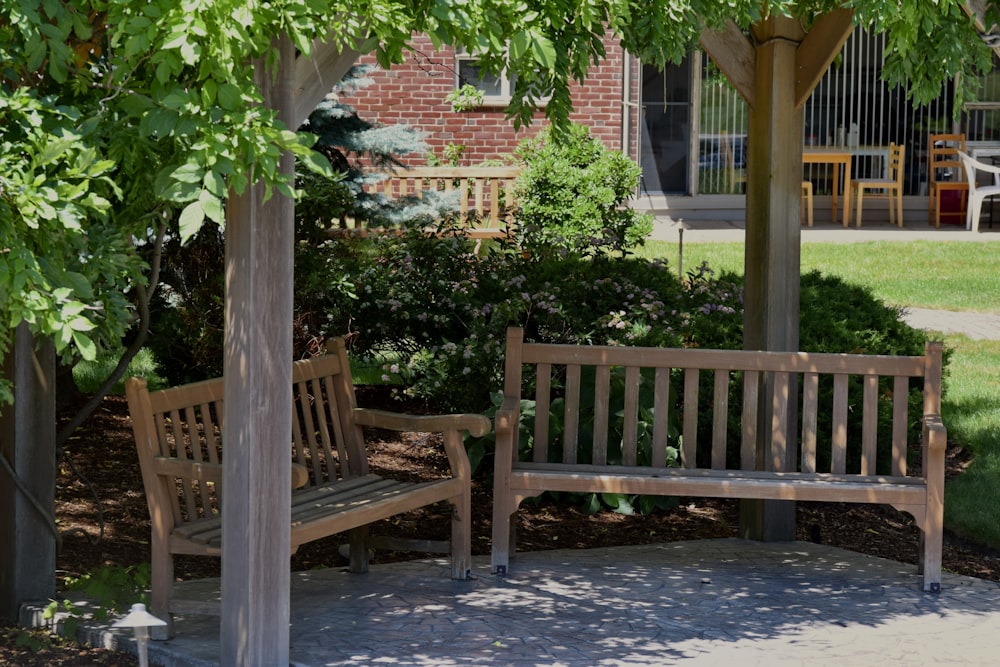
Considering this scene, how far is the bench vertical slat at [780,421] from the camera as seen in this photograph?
582cm

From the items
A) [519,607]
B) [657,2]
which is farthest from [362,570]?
[657,2]

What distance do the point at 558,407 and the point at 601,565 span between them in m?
1.33

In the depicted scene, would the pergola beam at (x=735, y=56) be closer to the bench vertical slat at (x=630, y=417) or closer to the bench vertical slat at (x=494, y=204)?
the bench vertical slat at (x=630, y=417)

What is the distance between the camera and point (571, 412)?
584 cm

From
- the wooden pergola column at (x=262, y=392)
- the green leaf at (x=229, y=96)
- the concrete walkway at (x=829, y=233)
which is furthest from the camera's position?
the concrete walkway at (x=829, y=233)

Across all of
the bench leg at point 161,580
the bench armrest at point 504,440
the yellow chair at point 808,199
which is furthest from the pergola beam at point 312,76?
the yellow chair at point 808,199

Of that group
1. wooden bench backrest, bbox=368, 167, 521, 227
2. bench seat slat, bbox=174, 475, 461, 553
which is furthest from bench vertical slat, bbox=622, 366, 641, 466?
wooden bench backrest, bbox=368, 167, 521, 227

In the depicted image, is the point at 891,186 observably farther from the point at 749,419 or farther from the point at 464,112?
the point at 749,419

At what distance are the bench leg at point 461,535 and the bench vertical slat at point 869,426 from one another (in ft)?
5.40

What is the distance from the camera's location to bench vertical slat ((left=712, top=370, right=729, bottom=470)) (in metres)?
5.76

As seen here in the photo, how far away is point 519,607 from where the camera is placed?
5129 millimetres

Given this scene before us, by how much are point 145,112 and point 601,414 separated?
9.68 ft

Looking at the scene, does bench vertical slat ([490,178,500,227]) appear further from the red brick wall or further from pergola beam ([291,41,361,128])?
pergola beam ([291,41,361,128])

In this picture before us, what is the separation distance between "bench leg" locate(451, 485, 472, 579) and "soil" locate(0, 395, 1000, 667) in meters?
0.60
